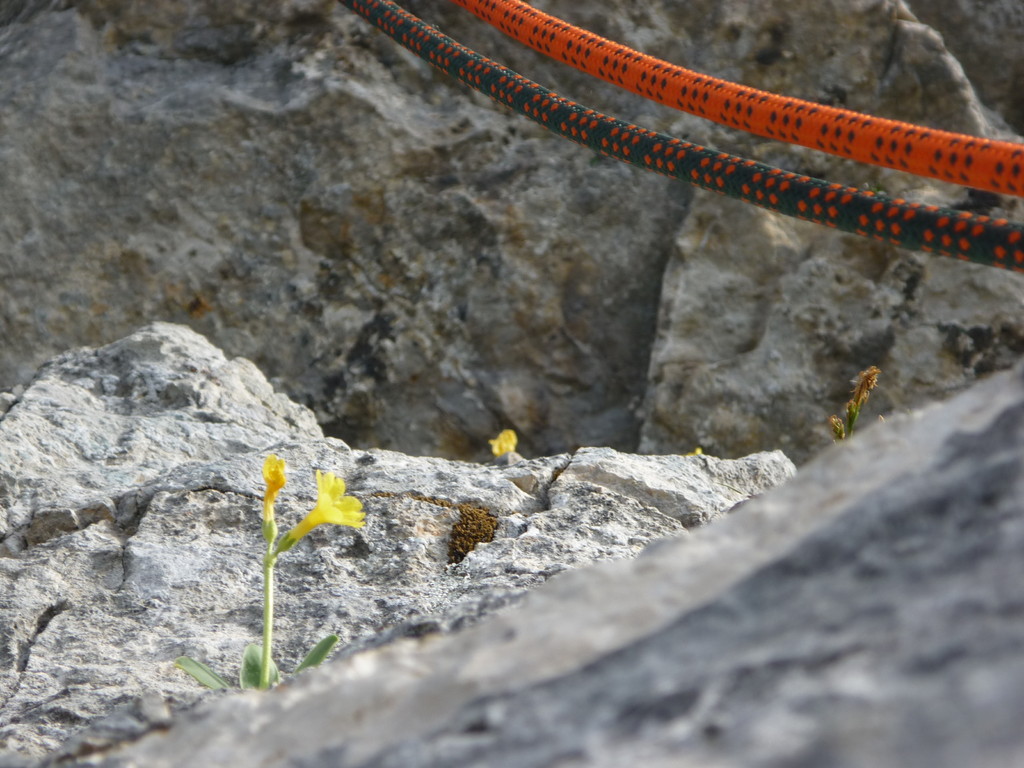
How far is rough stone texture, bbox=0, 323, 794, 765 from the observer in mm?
1790

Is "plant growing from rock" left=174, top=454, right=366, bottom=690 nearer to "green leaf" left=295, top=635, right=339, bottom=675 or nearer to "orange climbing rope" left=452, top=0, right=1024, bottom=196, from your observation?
"green leaf" left=295, top=635, right=339, bottom=675

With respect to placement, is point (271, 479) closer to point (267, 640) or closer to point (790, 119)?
point (267, 640)

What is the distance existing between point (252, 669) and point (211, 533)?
2.13 ft

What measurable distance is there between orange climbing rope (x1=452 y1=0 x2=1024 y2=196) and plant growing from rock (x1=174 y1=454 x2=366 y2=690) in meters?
1.33

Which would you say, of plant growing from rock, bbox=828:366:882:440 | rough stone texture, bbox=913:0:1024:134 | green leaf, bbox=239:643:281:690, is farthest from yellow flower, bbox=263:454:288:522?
rough stone texture, bbox=913:0:1024:134

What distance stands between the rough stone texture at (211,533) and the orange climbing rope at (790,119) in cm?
80

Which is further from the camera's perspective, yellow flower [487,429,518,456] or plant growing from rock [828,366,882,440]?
yellow flower [487,429,518,456]

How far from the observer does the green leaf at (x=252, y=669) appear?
1518 mm

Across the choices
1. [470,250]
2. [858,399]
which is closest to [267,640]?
[858,399]

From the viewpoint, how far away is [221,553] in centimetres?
206

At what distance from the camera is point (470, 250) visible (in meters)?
3.48

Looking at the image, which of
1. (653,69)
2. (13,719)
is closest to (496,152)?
(653,69)

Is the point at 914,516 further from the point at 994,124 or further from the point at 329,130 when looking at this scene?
the point at 994,124

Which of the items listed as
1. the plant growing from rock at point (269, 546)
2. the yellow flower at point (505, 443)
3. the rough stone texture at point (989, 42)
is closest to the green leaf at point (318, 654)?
the plant growing from rock at point (269, 546)
